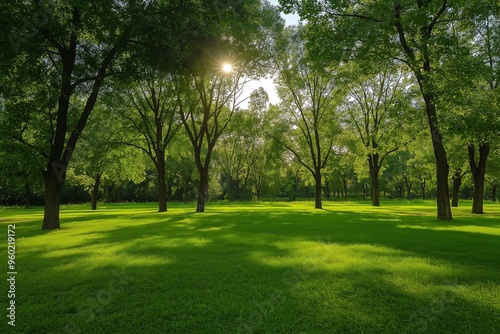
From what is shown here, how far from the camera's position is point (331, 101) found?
120ft

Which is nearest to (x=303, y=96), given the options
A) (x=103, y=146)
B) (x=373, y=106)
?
(x=373, y=106)

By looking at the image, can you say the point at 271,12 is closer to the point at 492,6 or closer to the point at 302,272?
the point at 492,6

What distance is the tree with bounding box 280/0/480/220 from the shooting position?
601 inches

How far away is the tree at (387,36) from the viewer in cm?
1527

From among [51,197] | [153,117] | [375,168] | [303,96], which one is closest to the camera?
[51,197]

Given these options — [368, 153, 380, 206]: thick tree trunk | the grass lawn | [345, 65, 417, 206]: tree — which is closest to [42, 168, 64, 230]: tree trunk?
the grass lawn

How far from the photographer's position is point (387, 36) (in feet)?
54.5

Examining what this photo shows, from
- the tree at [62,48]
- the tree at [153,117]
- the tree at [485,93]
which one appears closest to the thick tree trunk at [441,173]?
the tree at [485,93]

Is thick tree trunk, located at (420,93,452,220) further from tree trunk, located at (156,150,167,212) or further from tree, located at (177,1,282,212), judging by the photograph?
tree trunk, located at (156,150,167,212)

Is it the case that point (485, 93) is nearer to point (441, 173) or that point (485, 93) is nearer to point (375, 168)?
point (441, 173)

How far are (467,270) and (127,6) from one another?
16630mm

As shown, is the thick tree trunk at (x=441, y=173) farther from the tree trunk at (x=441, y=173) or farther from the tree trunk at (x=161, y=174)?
the tree trunk at (x=161, y=174)

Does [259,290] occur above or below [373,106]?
below

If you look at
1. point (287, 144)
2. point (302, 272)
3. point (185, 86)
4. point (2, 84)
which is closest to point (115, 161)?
point (185, 86)
